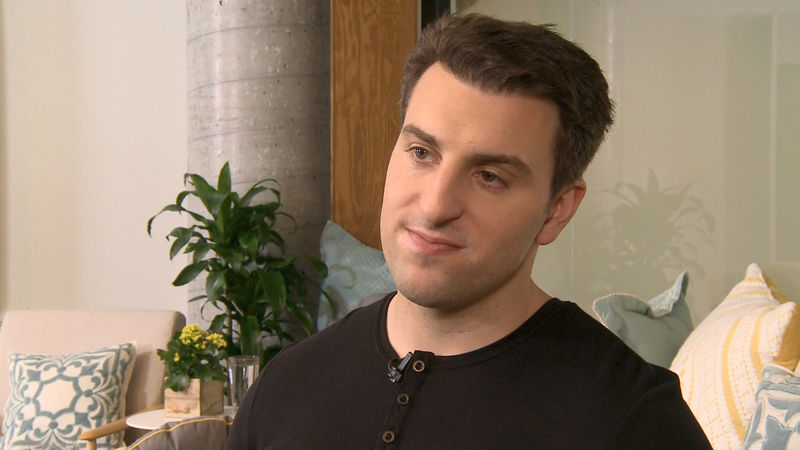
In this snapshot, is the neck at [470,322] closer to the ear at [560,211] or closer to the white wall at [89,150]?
the ear at [560,211]

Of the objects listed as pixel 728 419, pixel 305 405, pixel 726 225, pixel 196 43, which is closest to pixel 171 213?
pixel 196 43

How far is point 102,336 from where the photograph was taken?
12.3 ft

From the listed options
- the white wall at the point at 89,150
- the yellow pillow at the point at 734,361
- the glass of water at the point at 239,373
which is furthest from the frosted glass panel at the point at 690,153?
the white wall at the point at 89,150

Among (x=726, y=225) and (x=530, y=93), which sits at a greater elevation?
(x=530, y=93)

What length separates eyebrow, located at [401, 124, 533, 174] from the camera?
0.97 meters

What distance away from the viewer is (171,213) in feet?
15.0

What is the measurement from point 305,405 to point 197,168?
3.24 m

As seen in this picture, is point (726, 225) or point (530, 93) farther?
point (726, 225)

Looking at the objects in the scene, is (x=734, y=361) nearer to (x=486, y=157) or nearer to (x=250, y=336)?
(x=486, y=157)

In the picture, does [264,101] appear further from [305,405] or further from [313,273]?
[305,405]

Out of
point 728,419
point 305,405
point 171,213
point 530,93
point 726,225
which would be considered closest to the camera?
point 530,93

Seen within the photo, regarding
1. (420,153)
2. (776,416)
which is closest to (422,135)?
(420,153)

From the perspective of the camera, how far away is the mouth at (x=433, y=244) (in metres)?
0.97

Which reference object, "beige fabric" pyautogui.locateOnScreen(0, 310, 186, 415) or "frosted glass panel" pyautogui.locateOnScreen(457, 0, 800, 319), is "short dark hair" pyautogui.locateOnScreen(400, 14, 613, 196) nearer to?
"frosted glass panel" pyautogui.locateOnScreen(457, 0, 800, 319)
